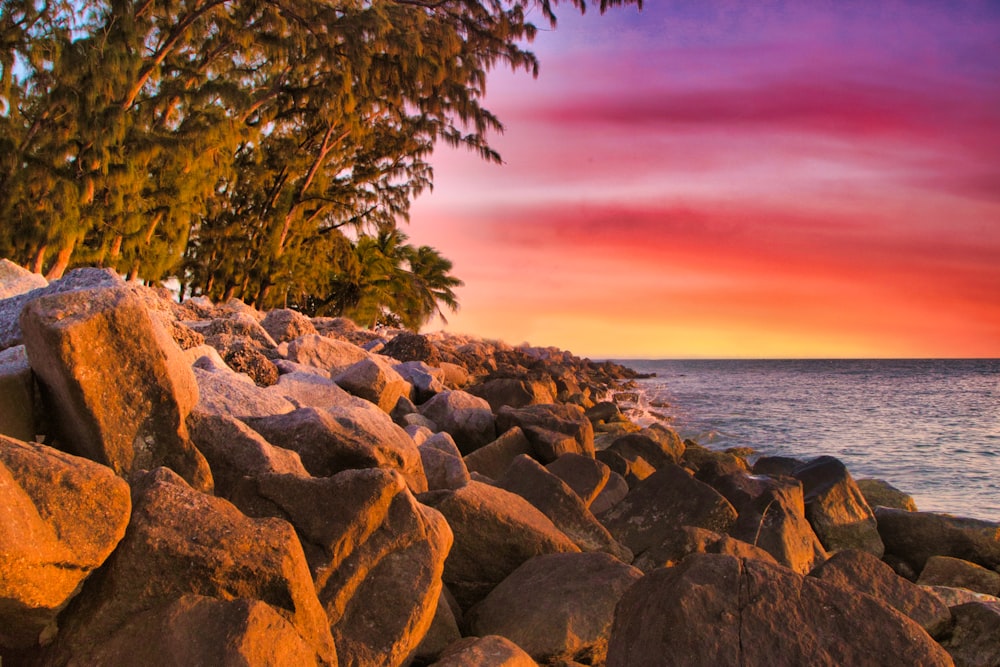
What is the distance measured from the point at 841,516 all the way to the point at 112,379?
5.84 meters

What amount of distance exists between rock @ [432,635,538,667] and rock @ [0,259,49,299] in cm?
626

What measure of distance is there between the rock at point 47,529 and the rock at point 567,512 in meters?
2.89

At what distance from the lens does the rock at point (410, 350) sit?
13562 mm

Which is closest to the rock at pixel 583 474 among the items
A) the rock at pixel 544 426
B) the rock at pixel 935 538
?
the rock at pixel 544 426

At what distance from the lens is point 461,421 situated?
8.38 meters

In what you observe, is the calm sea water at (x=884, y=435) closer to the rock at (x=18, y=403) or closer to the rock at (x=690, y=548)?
the rock at (x=690, y=548)

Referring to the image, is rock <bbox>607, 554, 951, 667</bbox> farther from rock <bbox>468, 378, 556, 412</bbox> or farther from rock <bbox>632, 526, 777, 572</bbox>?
rock <bbox>468, 378, 556, 412</bbox>

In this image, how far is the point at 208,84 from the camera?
16.7m

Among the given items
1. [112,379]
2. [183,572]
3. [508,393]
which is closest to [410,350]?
[508,393]

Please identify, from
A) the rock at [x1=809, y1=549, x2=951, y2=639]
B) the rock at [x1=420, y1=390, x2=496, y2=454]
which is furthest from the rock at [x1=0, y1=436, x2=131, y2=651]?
the rock at [x1=420, y1=390, x2=496, y2=454]

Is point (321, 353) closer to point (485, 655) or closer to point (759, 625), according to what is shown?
point (485, 655)

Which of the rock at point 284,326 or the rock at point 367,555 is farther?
the rock at point 284,326

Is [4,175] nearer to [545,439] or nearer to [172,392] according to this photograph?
[545,439]

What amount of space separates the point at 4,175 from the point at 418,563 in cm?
1375
